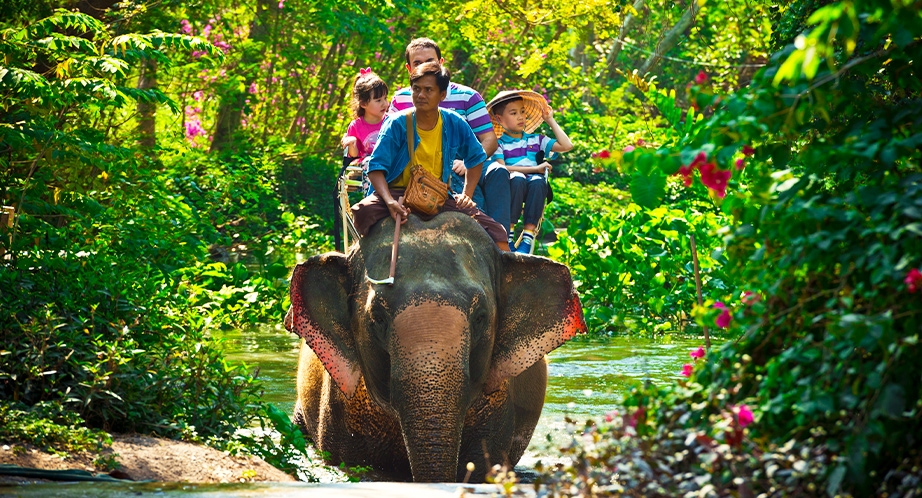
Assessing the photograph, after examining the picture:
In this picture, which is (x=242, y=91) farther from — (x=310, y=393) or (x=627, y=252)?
(x=310, y=393)

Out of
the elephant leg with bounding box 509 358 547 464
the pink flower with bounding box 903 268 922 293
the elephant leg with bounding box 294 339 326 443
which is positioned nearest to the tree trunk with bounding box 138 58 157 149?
the elephant leg with bounding box 294 339 326 443

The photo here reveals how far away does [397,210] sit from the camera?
6.26 m

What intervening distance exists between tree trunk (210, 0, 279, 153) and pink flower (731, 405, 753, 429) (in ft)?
43.2

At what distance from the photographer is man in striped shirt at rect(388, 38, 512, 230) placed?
7352 mm

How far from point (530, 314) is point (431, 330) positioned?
3.10ft

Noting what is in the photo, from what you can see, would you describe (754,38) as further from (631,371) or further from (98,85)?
(98,85)

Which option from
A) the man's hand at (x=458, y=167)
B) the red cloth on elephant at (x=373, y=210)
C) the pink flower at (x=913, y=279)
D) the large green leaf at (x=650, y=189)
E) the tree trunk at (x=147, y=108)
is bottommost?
the pink flower at (x=913, y=279)

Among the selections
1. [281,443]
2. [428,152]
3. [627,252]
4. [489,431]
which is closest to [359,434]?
[489,431]

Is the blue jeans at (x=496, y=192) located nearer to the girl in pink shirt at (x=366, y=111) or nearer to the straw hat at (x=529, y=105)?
the girl in pink shirt at (x=366, y=111)

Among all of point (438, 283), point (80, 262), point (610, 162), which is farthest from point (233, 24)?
point (610, 162)

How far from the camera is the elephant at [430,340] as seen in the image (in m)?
5.63

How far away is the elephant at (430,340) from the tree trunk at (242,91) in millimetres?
9539

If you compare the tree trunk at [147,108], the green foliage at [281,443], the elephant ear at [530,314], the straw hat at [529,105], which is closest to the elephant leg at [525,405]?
the elephant ear at [530,314]

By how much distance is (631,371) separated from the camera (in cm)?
954
